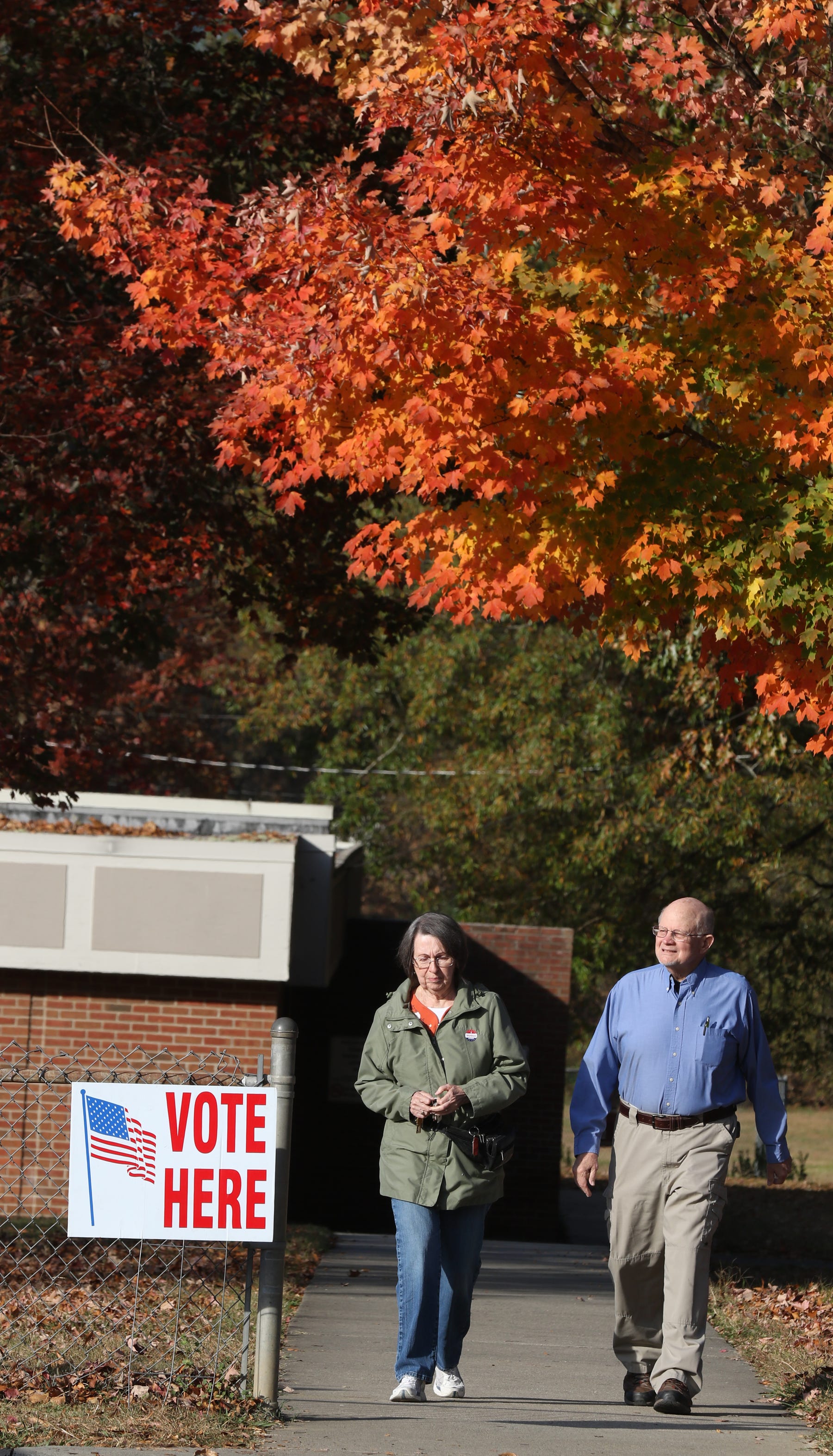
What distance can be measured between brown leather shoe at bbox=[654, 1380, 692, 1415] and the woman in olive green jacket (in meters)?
0.67

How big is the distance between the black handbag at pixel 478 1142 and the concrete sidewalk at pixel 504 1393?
33.0 inches

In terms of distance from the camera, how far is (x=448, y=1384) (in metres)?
5.57

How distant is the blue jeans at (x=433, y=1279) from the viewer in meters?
5.43

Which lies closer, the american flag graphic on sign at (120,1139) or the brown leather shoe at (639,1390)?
the american flag graphic on sign at (120,1139)

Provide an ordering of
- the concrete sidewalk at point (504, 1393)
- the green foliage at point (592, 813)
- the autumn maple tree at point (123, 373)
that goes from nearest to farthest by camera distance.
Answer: the concrete sidewalk at point (504, 1393) → the autumn maple tree at point (123, 373) → the green foliage at point (592, 813)

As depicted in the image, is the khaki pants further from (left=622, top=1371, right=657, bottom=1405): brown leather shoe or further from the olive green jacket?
the olive green jacket

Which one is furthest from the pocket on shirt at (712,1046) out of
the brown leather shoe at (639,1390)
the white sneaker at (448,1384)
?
the white sneaker at (448,1384)

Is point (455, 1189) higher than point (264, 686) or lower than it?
lower

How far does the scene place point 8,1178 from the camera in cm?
1337

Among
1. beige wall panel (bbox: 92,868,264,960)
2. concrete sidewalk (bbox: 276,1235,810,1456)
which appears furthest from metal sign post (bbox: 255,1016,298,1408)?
beige wall panel (bbox: 92,868,264,960)

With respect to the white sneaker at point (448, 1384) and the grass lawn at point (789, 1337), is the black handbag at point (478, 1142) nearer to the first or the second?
the white sneaker at point (448, 1384)

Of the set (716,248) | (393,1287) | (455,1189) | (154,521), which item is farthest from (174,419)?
(455,1189)

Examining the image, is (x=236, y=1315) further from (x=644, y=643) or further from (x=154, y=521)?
(x=154, y=521)

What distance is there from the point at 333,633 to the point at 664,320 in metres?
5.70
